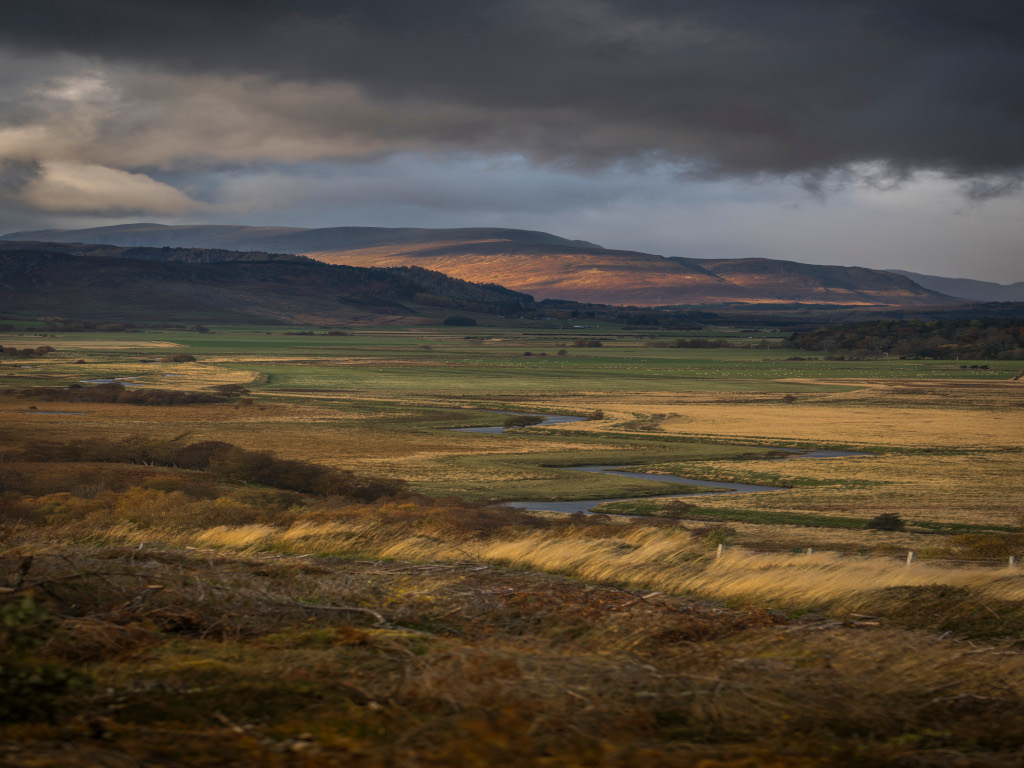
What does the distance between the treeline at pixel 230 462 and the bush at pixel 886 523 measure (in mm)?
19640

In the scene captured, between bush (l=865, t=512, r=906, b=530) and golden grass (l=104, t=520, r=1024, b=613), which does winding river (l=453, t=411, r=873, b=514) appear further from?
golden grass (l=104, t=520, r=1024, b=613)

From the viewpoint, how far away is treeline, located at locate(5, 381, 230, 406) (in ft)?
270

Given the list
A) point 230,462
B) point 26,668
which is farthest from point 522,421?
point 26,668

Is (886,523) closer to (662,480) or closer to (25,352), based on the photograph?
(662,480)

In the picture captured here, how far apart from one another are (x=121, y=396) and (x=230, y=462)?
1830 inches

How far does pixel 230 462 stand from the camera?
142ft

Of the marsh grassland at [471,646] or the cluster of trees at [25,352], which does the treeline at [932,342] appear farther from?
the marsh grassland at [471,646]

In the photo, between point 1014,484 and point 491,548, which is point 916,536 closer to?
point 1014,484

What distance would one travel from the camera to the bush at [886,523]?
34938mm

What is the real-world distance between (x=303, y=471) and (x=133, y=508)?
21.1m

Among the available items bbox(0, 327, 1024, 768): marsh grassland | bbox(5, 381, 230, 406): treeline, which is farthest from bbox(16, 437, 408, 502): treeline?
bbox(5, 381, 230, 406): treeline

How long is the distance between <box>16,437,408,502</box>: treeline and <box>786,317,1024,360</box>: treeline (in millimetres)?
151987

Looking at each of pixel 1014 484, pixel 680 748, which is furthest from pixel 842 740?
pixel 1014 484

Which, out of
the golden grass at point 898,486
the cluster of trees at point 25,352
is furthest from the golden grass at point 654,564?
the cluster of trees at point 25,352
